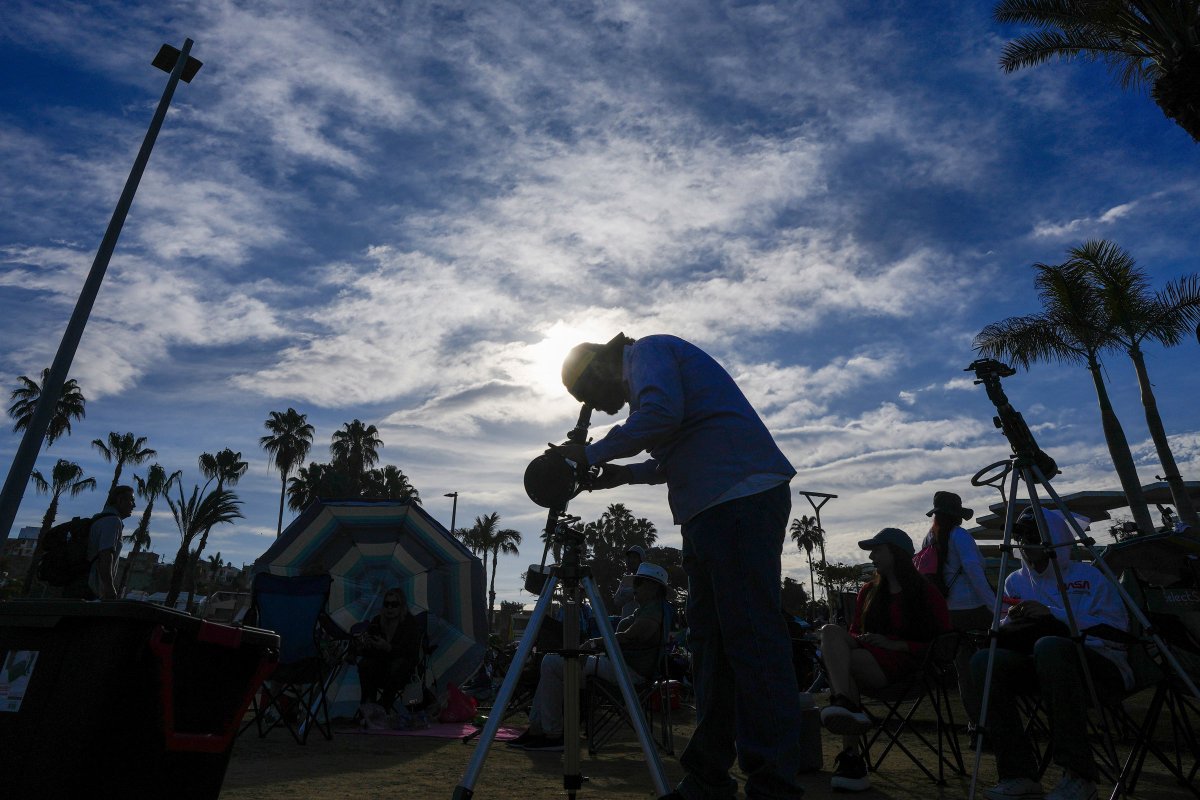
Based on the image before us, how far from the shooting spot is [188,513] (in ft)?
125

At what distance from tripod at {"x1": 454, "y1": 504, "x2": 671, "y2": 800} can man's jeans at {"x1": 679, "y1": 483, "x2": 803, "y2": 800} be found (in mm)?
294

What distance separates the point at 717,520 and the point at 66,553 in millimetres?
6157

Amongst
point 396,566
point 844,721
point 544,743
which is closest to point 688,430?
point 844,721

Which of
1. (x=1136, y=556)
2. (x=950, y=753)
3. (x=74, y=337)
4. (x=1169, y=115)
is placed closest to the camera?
(x=1136, y=556)

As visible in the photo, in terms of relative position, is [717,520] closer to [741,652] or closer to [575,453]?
[741,652]

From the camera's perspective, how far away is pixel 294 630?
6547 millimetres

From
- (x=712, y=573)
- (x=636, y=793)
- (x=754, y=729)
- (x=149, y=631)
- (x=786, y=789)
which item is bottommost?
(x=636, y=793)

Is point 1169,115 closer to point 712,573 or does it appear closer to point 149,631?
point 712,573

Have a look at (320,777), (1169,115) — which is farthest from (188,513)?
(1169,115)

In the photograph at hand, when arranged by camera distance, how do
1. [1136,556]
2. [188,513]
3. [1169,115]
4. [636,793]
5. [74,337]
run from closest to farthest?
1. [636,793]
2. [1136,556]
3. [74,337]
4. [1169,115]
5. [188,513]

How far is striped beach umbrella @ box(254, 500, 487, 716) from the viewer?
8.41 m

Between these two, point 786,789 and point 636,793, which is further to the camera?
point 636,793

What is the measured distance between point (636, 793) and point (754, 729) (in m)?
1.89

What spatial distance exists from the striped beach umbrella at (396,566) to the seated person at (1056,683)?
6.02 metres
